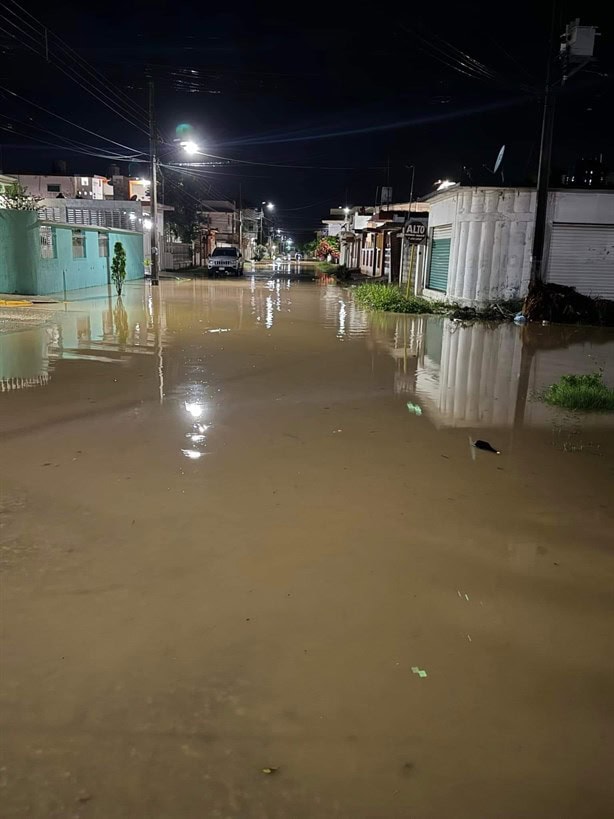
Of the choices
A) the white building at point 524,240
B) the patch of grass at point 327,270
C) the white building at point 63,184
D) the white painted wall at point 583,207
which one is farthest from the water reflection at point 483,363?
the white building at point 63,184

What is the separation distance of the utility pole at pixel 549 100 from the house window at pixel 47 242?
15.9m

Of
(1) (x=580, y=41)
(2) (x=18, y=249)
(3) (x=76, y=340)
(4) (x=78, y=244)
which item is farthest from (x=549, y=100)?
(4) (x=78, y=244)

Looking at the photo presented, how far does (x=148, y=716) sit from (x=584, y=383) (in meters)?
8.16

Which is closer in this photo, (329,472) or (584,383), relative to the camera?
(329,472)

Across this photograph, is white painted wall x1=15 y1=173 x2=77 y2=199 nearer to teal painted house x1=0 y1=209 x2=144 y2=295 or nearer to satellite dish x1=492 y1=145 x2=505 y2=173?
teal painted house x1=0 y1=209 x2=144 y2=295

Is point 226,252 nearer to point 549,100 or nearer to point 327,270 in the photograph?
point 327,270

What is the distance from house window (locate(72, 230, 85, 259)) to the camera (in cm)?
2577

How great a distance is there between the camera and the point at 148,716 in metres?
2.94

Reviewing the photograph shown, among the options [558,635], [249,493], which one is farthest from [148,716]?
[249,493]

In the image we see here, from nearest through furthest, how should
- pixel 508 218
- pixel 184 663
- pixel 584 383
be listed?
pixel 184 663 → pixel 584 383 → pixel 508 218

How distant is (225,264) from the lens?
42.9m

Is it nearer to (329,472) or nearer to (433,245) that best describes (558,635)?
(329,472)

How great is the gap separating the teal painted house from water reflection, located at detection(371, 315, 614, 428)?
38.5 feet

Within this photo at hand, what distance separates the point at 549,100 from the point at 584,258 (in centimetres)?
470
